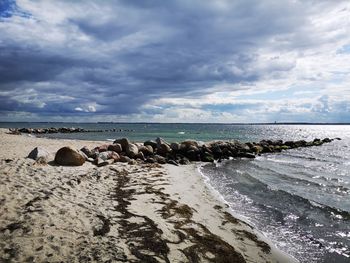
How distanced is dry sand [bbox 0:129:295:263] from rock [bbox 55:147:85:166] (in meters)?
2.58

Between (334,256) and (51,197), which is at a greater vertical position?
(51,197)

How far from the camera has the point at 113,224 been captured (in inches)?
271

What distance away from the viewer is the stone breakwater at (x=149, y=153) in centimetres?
1443

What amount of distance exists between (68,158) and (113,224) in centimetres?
821

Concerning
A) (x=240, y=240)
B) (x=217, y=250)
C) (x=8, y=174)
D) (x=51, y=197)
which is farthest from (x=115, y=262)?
(x=8, y=174)

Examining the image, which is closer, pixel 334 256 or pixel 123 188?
pixel 334 256

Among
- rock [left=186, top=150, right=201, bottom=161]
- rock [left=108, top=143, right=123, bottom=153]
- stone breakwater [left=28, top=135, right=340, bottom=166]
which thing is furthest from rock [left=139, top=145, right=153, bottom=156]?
rock [left=186, top=150, right=201, bottom=161]

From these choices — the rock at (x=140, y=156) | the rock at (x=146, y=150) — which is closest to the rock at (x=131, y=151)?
the rock at (x=140, y=156)

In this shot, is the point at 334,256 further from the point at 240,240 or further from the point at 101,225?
the point at 101,225

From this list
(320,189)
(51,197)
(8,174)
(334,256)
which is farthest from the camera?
(320,189)

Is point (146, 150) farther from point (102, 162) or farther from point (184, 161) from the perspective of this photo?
point (102, 162)

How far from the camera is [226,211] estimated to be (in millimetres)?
9312

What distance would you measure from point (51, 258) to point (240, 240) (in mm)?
4103

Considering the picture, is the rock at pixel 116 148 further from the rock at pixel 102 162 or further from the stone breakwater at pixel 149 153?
the rock at pixel 102 162
